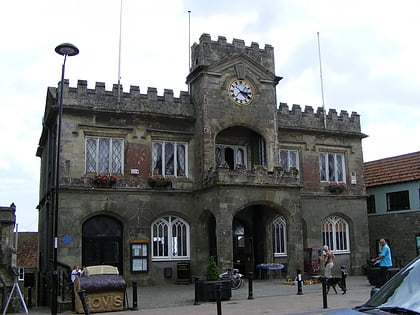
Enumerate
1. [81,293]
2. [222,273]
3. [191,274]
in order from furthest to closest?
[191,274] < [222,273] < [81,293]

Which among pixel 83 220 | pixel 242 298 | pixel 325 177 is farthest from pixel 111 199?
pixel 325 177

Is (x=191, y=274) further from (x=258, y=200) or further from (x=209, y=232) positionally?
(x=258, y=200)

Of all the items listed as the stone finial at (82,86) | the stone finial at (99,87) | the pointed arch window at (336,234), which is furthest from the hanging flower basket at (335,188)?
the stone finial at (82,86)

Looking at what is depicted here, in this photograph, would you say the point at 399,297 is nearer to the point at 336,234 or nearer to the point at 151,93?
the point at 151,93

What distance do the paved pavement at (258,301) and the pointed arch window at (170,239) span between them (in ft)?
8.79

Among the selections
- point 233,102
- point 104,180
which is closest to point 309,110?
point 233,102

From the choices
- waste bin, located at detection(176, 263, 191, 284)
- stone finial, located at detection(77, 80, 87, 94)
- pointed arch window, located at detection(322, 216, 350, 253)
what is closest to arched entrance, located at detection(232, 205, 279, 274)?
waste bin, located at detection(176, 263, 191, 284)

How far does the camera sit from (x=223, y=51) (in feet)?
85.9

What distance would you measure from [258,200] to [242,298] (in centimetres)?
631

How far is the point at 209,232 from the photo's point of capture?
25688 millimetres

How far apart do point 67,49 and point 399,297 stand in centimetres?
1232

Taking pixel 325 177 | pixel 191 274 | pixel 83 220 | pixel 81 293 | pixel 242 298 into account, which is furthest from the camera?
pixel 325 177

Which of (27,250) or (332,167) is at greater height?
(332,167)

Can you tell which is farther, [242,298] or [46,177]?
[46,177]
